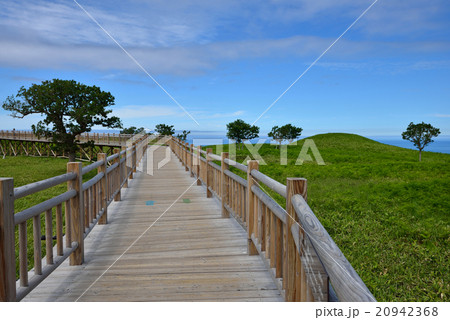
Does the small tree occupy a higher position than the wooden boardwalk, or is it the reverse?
the small tree

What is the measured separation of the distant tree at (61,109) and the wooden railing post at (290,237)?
36.2 meters

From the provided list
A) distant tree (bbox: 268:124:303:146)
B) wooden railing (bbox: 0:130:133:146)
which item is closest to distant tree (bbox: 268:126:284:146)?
distant tree (bbox: 268:124:303:146)

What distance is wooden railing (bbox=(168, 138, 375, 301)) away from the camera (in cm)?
167

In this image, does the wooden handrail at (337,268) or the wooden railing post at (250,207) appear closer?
the wooden handrail at (337,268)

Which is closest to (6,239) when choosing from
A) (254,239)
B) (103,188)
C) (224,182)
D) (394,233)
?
(254,239)

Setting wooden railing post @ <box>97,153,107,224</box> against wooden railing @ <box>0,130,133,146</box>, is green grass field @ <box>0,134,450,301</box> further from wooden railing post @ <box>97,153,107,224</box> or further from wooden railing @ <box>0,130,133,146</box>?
wooden railing @ <box>0,130,133,146</box>

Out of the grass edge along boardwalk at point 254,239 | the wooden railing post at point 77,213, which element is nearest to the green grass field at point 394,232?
the grass edge along boardwalk at point 254,239

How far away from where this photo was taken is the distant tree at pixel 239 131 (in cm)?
6912

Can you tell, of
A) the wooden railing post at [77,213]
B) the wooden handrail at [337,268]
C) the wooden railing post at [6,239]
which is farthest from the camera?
the wooden railing post at [77,213]

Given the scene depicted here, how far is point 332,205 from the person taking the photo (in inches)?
469

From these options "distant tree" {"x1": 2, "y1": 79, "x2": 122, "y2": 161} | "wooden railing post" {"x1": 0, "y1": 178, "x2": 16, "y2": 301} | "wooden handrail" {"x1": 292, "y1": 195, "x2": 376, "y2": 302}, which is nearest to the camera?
"wooden handrail" {"x1": 292, "y1": 195, "x2": 376, "y2": 302}

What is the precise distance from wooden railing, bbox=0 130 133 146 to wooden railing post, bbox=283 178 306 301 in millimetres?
45215

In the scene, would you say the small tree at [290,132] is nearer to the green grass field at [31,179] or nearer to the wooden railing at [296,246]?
the green grass field at [31,179]
